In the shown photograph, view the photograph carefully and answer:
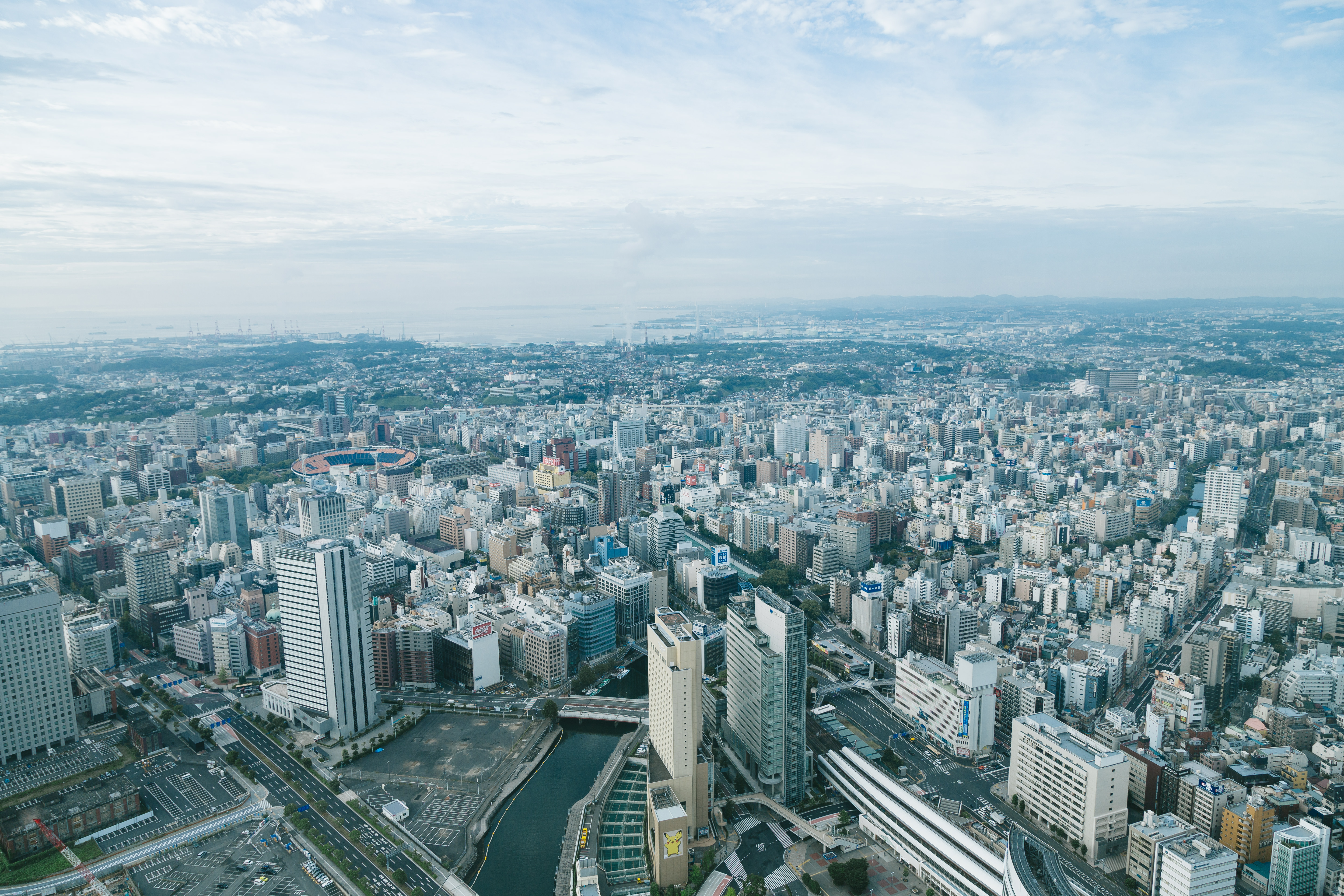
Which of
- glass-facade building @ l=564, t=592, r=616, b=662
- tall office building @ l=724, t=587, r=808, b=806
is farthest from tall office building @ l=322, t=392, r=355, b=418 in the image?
tall office building @ l=724, t=587, r=808, b=806

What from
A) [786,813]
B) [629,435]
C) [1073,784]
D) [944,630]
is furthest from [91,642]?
[629,435]

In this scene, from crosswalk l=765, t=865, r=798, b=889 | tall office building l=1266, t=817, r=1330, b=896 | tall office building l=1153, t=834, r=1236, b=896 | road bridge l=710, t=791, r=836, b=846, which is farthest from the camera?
road bridge l=710, t=791, r=836, b=846

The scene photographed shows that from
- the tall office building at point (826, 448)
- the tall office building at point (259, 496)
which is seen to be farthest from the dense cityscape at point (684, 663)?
the tall office building at point (826, 448)

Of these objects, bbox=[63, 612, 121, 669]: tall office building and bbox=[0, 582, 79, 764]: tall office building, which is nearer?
bbox=[0, 582, 79, 764]: tall office building

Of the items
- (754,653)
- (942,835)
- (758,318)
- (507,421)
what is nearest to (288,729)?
(754,653)

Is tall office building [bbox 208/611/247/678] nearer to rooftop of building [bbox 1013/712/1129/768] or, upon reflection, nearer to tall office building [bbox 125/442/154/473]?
rooftop of building [bbox 1013/712/1129/768]
